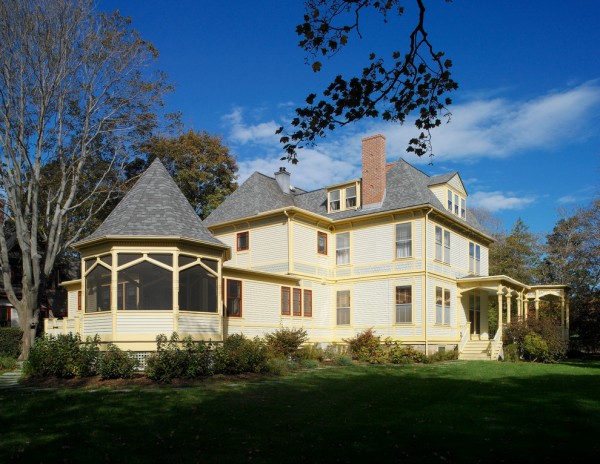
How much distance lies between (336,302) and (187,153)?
1911 cm

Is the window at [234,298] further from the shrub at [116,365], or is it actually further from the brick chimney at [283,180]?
the brick chimney at [283,180]

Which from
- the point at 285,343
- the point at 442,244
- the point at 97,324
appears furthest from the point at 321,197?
the point at 97,324

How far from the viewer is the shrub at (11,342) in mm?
26750

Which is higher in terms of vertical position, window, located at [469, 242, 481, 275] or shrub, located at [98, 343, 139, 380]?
window, located at [469, 242, 481, 275]

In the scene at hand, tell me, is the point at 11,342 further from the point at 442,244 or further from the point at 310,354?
the point at 442,244

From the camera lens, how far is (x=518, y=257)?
49.2 meters

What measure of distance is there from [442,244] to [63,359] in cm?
1870

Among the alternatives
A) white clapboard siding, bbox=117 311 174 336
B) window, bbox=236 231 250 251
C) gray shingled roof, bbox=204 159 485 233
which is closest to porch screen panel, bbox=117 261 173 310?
white clapboard siding, bbox=117 311 174 336

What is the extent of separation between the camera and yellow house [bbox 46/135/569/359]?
19953 mm

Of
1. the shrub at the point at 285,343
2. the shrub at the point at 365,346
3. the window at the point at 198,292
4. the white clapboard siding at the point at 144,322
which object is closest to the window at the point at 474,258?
the shrub at the point at 365,346

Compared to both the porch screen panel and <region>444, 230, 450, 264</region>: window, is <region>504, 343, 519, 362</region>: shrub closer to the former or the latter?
<region>444, 230, 450, 264</region>: window

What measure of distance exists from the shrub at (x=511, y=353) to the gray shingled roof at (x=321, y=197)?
6862 millimetres

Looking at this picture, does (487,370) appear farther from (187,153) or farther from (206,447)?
(187,153)

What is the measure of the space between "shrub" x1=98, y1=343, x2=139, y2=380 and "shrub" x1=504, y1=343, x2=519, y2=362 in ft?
57.3
